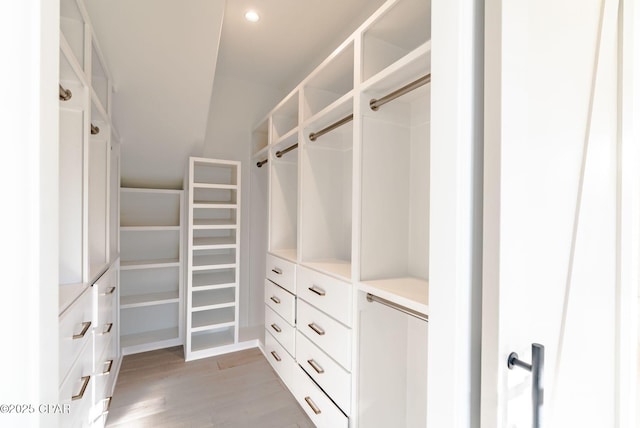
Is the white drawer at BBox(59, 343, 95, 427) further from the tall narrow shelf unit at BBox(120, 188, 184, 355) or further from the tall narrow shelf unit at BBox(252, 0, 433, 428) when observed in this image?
the tall narrow shelf unit at BBox(120, 188, 184, 355)

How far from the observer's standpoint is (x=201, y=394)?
2.00m

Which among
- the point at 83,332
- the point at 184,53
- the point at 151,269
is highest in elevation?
the point at 184,53

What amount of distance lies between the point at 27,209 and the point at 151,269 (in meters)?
2.82

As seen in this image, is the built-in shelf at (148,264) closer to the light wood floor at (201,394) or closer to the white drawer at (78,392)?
the light wood floor at (201,394)

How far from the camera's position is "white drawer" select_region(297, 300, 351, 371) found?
1.44 meters

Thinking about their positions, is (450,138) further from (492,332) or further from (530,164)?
(492,332)

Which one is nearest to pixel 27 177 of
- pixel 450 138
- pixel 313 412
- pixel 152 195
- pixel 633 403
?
pixel 450 138

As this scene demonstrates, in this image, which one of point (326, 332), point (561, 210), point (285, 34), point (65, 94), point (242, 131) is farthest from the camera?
point (242, 131)

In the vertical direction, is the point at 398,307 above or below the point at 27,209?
below

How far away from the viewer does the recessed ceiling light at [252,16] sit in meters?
1.95

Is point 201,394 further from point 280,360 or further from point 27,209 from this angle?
→ point 27,209

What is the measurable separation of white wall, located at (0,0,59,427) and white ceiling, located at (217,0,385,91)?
1.85 m

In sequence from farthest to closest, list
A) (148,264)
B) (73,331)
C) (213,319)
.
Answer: (213,319) → (148,264) → (73,331)

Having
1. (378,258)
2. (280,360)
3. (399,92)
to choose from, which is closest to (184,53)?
(399,92)
